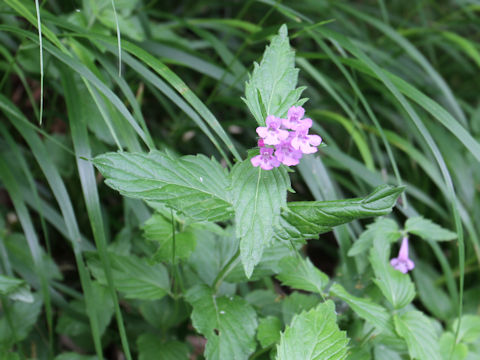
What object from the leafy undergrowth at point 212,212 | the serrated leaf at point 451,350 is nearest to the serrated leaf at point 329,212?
the leafy undergrowth at point 212,212

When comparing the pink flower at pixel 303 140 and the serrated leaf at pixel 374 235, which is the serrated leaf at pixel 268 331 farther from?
the pink flower at pixel 303 140

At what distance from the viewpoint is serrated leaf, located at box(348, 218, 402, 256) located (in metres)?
1.31

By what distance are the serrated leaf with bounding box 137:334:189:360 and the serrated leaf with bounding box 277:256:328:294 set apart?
0.37m

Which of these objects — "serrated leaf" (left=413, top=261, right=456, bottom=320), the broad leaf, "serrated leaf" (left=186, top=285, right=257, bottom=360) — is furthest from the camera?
"serrated leaf" (left=413, top=261, right=456, bottom=320)

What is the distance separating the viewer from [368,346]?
1.26 m

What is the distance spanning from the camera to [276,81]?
1.01m

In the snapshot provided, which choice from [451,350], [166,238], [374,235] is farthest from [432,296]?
[166,238]

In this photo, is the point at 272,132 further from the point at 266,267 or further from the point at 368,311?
the point at 368,311

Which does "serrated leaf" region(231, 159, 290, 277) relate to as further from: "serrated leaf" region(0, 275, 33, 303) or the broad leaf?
"serrated leaf" region(0, 275, 33, 303)

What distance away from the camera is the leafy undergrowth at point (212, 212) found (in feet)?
3.08

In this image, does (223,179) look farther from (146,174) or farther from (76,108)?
(76,108)

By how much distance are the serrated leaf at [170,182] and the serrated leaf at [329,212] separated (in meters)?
0.13

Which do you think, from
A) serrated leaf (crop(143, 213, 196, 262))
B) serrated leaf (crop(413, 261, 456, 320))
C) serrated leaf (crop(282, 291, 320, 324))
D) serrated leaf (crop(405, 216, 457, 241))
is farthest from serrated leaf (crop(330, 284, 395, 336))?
serrated leaf (crop(413, 261, 456, 320))

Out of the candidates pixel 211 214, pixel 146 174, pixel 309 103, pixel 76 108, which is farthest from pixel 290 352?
pixel 309 103
